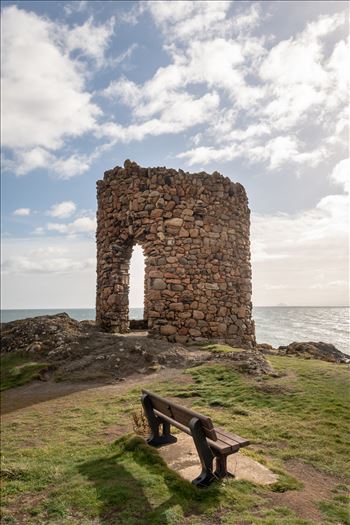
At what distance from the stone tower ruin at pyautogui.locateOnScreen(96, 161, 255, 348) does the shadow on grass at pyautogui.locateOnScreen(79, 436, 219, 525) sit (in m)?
7.56

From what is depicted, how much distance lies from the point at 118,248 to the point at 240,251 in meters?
4.44

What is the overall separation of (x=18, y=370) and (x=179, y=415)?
7.32 meters

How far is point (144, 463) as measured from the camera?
4715mm

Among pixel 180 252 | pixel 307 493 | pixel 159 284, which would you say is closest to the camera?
pixel 307 493

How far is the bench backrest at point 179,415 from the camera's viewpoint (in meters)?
4.12

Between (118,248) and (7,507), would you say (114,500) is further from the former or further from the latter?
(118,248)

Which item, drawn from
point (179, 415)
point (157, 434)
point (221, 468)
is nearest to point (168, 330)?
point (157, 434)

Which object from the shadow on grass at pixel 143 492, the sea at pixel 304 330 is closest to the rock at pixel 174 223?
the shadow on grass at pixel 143 492

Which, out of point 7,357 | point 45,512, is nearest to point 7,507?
point 45,512

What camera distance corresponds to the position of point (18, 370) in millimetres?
10508

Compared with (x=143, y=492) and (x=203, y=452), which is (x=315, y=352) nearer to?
(x=203, y=452)

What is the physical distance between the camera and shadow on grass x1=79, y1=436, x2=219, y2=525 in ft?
12.1

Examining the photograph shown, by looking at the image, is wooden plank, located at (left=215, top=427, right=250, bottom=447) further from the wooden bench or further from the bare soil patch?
the bare soil patch

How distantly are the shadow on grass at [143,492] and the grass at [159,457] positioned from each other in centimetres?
1
